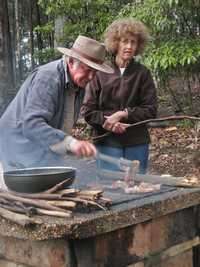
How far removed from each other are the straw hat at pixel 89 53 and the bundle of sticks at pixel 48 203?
0.91m

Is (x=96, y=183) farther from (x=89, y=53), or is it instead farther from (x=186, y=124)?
(x=186, y=124)

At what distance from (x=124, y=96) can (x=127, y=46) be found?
43cm

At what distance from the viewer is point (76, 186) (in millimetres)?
3865

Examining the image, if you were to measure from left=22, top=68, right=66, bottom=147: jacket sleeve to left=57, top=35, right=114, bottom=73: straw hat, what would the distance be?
0.22 meters

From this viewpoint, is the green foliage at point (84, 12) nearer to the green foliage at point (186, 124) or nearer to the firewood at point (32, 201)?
the green foliage at point (186, 124)

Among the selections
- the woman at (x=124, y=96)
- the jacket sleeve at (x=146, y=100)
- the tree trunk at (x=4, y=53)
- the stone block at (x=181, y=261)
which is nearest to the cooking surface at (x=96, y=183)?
the woman at (x=124, y=96)

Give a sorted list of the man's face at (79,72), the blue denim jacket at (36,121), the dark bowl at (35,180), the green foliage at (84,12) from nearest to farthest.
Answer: the dark bowl at (35,180), the blue denim jacket at (36,121), the man's face at (79,72), the green foliage at (84,12)

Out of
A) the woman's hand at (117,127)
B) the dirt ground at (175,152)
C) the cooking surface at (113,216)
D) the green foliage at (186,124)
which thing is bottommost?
the dirt ground at (175,152)

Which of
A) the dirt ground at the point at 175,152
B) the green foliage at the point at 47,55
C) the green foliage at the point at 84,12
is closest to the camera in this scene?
the dirt ground at the point at 175,152

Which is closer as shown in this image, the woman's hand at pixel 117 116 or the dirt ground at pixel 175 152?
the woman's hand at pixel 117 116

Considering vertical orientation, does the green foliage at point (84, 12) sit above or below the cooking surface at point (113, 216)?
above

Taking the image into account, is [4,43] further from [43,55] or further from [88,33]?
[88,33]

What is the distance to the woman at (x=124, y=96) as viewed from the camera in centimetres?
454

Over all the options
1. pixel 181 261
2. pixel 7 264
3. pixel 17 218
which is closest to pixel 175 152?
pixel 181 261
